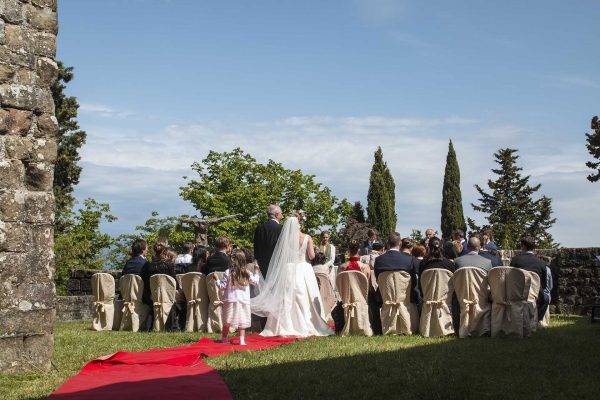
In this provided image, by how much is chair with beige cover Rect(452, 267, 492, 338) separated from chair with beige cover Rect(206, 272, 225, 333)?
4.66 metres

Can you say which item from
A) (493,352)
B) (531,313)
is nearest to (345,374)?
(493,352)

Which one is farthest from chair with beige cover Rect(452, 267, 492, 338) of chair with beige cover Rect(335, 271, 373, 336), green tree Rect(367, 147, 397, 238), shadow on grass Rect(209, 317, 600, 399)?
green tree Rect(367, 147, 397, 238)

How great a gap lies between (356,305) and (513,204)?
162 ft

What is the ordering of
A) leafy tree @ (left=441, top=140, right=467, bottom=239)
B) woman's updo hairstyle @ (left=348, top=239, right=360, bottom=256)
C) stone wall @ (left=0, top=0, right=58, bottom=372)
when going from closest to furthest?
stone wall @ (left=0, top=0, right=58, bottom=372) → woman's updo hairstyle @ (left=348, top=239, right=360, bottom=256) → leafy tree @ (left=441, top=140, right=467, bottom=239)

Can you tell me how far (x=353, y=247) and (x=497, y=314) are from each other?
2.89 meters

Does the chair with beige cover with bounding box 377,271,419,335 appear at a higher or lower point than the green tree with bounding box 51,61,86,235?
lower

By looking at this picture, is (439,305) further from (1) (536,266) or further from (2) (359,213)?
(2) (359,213)

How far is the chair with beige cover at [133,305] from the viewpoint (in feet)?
50.8

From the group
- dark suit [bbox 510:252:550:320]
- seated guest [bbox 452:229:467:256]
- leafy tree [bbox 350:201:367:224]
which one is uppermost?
leafy tree [bbox 350:201:367:224]

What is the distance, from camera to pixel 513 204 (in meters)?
59.7

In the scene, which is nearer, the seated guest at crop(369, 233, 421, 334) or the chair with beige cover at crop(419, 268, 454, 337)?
the chair with beige cover at crop(419, 268, 454, 337)

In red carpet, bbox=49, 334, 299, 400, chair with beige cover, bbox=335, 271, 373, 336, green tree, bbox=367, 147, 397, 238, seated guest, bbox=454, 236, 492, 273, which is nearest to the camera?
red carpet, bbox=49, 334, 299, 400

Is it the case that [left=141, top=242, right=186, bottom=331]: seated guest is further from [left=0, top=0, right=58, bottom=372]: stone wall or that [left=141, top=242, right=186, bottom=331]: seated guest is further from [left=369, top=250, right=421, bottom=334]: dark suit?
[left=0, top=0, right=58, bottom=372]: stone wall

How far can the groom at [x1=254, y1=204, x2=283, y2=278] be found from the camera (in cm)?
1399
